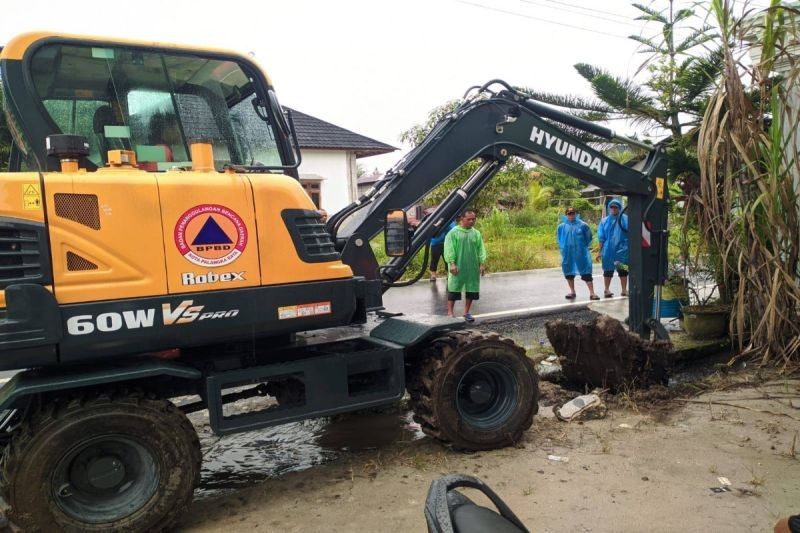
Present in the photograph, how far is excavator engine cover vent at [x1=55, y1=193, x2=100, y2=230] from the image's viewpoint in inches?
125

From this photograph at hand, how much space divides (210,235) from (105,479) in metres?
1.37

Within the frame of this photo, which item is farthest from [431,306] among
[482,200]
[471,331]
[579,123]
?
[482,200]

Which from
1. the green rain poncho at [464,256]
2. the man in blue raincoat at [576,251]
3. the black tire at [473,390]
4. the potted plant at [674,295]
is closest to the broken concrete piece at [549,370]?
the black tire at [473,390]

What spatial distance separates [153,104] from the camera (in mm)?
3736

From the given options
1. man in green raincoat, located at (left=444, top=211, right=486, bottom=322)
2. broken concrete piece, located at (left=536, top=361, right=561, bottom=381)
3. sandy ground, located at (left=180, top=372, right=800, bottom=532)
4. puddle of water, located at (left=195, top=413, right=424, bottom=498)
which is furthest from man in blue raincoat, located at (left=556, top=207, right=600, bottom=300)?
puddle of water, located at (left=195, top=413, right=424, bottom=498)

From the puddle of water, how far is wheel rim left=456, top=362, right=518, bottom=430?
0.53 metres

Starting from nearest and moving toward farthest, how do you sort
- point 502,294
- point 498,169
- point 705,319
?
point 498,169
point 705,319
point 502,294

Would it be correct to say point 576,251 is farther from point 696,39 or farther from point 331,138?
point 331,138

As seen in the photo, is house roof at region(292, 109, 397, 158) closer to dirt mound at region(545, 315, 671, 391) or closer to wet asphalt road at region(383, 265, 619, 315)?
wet asphalt road at region(383, 265, 619, 315)

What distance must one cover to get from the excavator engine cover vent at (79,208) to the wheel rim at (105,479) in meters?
1.10

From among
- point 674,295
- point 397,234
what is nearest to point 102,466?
point 397,234

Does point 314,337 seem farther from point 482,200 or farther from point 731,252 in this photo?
point 482,200

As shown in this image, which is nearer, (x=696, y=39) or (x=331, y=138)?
(x=696, y=39)

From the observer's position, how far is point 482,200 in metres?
18.5
